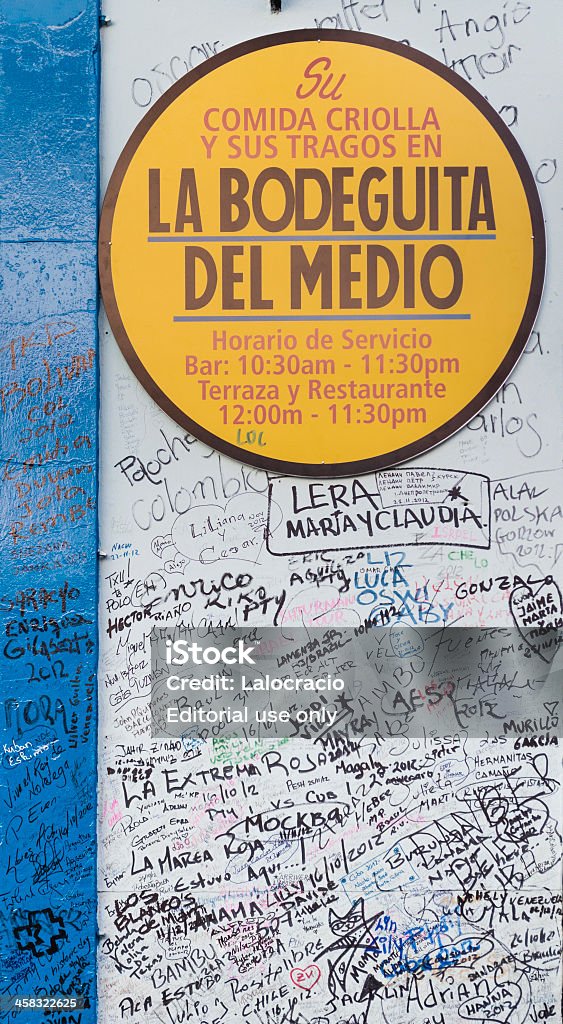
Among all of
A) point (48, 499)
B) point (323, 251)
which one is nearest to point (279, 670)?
point (48, 499)

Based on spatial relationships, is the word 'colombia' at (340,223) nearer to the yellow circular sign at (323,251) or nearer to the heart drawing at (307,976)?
the yellow circular sign at (323,251)

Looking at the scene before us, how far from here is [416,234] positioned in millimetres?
3020

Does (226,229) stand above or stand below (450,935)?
above

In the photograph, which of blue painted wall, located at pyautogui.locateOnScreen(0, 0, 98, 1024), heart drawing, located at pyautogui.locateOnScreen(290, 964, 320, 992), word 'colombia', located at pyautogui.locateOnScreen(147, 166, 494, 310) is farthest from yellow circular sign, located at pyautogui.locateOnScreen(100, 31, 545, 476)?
heart drawing, located at pyautogui.locateOnScreen(290, 964, 320, 992)

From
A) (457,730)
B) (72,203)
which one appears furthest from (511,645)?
(72,203)

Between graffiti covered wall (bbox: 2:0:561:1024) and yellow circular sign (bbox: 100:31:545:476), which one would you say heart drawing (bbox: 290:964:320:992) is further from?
yellow circular sign (bbox: 100:31:545:476)

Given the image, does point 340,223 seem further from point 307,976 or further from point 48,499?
point 307,976

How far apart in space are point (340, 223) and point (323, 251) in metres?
0.12

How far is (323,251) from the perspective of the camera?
303 centimetres

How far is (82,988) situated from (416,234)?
3.03 meters

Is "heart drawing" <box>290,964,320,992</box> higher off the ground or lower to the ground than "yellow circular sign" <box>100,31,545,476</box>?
lower

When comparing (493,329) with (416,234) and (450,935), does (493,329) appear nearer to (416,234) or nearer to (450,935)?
(416,234)

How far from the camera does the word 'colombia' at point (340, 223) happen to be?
3.02m

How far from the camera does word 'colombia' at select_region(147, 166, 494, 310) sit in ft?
9.91
